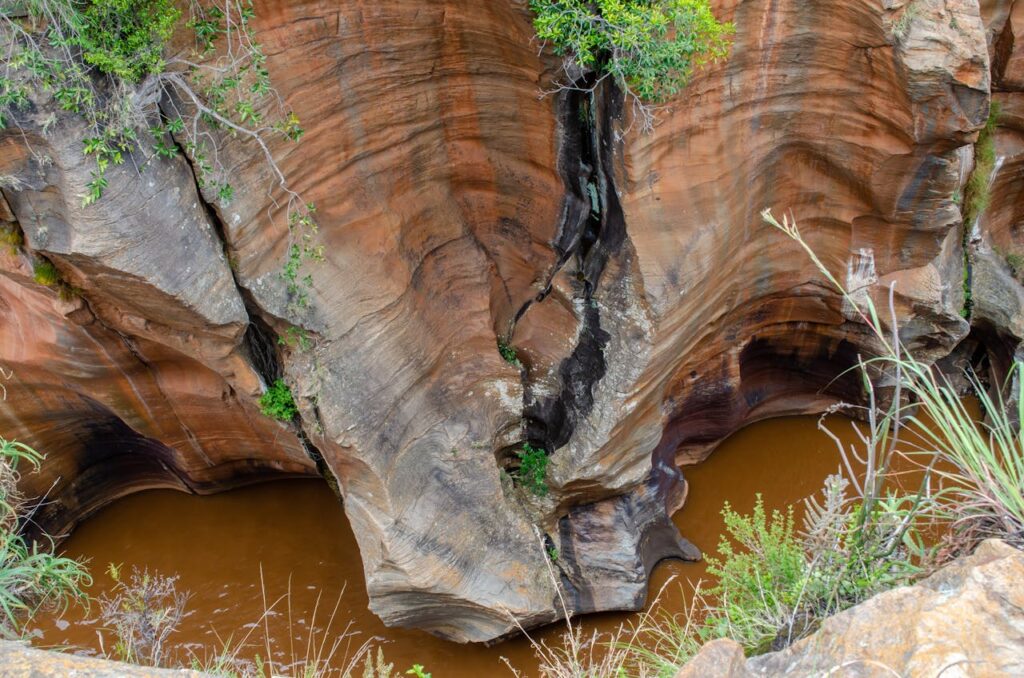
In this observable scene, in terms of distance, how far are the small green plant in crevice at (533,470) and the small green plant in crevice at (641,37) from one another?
2.53m

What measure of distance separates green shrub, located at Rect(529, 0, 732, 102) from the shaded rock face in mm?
218

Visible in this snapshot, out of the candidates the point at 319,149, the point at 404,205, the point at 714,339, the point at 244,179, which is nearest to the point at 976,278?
the point at 714,339

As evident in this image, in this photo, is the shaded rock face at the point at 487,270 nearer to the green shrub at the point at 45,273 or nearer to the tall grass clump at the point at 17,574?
the green shrub at the point at 45,273

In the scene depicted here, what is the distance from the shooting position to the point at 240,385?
524cm

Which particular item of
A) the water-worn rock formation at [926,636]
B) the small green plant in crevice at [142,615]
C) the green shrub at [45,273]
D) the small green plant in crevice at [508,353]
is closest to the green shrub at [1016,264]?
the small green plant in crevice at [508,353]

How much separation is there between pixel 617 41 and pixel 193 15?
7.40 ft

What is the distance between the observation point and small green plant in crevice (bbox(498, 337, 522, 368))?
5.98 metres

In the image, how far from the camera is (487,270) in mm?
5863

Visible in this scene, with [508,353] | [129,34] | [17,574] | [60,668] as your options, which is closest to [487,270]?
[508,353]

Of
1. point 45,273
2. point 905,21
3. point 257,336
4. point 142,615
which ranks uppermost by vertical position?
point 905,21

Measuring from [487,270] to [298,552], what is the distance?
2.74 m

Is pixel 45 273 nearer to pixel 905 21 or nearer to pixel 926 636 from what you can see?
pixel 926 636

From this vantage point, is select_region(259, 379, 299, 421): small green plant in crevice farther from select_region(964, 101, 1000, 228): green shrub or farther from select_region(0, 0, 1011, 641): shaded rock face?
select_region(964, 101, 1000, 228): green shrub

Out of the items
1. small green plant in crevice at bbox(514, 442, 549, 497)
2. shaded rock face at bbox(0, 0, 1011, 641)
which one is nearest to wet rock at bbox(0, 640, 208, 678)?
shaded rock face at bbox(0, 0, 1011, 641)
